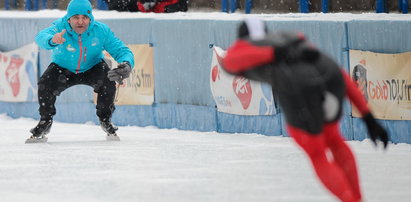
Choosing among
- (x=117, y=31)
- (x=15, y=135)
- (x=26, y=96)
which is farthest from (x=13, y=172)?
(x=26, y=96)

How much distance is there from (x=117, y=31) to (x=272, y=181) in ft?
20.2

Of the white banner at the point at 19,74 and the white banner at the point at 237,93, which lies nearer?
the white banner at the point at 237,93

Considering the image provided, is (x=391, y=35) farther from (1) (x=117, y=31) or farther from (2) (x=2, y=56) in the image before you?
(2) (x=2, y=56)

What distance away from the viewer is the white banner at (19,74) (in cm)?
1530

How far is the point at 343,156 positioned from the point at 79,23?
5737 millimetres

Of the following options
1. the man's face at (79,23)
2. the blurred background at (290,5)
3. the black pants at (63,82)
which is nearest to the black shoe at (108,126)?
the black pants at (63,82)

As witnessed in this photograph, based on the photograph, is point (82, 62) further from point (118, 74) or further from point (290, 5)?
point (290, 5)

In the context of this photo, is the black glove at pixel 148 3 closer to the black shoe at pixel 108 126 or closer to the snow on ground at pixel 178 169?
the snow on ground at pixel 178 169

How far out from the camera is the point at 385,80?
10.9m

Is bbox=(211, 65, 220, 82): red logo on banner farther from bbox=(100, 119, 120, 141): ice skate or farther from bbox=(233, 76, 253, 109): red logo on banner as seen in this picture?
bbox=(100, 119, 120, 141): ice skate

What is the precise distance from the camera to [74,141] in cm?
1226

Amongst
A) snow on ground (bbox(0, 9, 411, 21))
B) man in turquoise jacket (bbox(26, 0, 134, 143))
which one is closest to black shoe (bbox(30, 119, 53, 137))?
man in turquoise jacket (bbox(26, 0, 134, 143))

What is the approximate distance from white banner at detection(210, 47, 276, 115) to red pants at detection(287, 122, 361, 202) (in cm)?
577

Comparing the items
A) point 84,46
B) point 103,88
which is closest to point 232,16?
point 103,88
